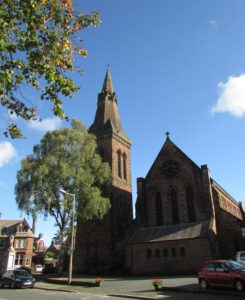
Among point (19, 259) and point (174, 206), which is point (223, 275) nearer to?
point (174, 206)

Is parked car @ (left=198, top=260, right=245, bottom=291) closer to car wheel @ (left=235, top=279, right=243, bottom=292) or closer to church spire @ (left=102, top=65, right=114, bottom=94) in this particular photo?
car wheel @ (left=235, top=279, right=243, bottom=292)

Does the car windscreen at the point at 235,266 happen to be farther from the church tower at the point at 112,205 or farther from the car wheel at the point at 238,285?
the church tower at the point at 112,205

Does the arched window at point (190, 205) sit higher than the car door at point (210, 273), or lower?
higher

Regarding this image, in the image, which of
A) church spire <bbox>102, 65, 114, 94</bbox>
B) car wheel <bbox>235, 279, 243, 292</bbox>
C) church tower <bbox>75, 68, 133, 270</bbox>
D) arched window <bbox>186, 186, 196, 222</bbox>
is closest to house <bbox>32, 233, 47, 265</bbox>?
church tower <bbox>75, 68, 133, 270</bbox>

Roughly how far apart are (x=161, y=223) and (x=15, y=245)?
3317 centimetres

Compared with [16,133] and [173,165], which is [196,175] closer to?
[173,165]

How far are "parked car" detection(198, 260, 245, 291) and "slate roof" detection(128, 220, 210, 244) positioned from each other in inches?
506

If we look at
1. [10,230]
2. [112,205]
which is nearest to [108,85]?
[112,205]

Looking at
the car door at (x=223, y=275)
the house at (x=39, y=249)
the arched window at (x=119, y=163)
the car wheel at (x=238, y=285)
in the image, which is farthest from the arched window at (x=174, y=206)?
the house at (x=39, y=249)

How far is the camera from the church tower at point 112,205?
36812mm

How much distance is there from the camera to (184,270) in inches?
1178

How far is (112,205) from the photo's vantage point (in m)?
38.1

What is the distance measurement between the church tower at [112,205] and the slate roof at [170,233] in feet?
9.14

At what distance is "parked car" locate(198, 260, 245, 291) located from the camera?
1539cm
